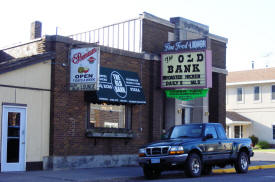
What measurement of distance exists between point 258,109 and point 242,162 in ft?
96.4

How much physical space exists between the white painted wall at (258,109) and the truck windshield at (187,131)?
3002 cm

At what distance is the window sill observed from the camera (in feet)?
60.2

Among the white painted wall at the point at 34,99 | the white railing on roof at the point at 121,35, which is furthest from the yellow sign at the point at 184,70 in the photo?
the white painted wall at the point at 34,99

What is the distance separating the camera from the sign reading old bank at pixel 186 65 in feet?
66.9

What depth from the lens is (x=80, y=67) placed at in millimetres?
17109

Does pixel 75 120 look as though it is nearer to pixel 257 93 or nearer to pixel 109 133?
pixel 109 133

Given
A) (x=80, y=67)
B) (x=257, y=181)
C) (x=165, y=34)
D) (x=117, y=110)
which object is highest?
(x=165, y=34)

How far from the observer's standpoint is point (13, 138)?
52.6ft

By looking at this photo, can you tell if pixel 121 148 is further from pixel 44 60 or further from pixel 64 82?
pixel 44 60

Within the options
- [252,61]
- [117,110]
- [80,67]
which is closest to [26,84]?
[80,67]

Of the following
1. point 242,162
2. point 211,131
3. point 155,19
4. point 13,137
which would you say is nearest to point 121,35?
point 155,19

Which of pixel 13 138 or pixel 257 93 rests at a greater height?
pixel 257 93

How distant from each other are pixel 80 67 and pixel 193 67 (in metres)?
5.84

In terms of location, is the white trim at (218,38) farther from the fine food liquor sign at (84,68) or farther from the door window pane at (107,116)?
the fine food liquor sign at (84,68)
